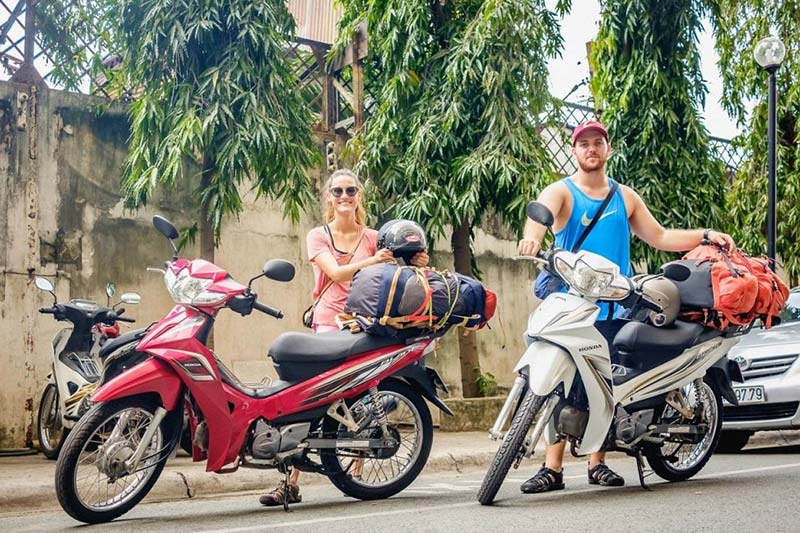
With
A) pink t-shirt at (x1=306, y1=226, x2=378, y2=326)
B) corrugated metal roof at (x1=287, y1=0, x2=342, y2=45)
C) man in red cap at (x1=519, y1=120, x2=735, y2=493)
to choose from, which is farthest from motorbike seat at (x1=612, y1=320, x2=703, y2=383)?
corrugated metal roof at (x1=287, y1=0, x2=342, y2=45)

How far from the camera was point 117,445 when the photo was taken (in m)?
4.71

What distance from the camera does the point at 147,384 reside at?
475 cm

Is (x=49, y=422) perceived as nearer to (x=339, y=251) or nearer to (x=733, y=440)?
(x=339, y=251)

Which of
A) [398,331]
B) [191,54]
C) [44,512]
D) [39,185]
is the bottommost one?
[44,512]

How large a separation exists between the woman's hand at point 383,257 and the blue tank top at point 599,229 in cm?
97

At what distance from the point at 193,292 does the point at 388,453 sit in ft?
4.41

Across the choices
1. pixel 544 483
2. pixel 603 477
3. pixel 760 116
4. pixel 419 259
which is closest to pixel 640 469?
pixel 603 477

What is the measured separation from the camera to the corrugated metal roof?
1188 cm

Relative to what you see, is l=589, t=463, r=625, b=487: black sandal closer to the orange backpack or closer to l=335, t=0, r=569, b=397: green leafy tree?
the orange backpack

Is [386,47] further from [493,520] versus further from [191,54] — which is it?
[493,520]

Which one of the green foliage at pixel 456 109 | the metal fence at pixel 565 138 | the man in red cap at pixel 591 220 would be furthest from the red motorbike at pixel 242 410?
the metal fence at pixel 565 138

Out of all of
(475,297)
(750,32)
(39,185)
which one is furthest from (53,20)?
(750,32)

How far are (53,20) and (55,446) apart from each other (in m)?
3.71

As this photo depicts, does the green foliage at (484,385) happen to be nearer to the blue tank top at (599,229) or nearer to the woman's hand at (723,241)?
the blue tank top at (599,229)
